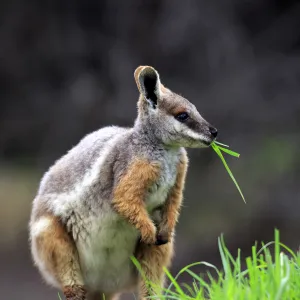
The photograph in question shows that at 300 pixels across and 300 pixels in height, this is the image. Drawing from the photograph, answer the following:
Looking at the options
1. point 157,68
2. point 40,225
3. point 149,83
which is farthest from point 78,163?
point 157,68

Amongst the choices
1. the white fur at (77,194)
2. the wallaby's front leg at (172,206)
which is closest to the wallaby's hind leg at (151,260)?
the wallaby's front leg at (172,206)

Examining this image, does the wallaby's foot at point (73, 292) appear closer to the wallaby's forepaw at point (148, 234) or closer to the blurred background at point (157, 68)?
the wallaby's forepaw at point (148, 234)

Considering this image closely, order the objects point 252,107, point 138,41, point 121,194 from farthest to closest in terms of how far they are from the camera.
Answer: point 138,41 → point 252,107 → point 121,194

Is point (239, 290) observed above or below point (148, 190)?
below

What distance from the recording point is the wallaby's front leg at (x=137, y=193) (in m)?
5.32

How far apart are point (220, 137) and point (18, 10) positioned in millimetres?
4485

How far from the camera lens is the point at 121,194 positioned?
535 centimetres

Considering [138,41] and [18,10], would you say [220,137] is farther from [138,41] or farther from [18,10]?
[18,10]

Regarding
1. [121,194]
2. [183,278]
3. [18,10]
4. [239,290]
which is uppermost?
[18,10]

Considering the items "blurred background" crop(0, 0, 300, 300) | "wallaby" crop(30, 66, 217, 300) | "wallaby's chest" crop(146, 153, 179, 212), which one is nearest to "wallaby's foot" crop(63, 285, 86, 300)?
"wallaby" crop(30, 66, 217, 300)

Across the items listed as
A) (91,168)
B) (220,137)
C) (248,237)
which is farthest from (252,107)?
(91,168)

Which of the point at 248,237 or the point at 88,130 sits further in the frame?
the point at 88,130

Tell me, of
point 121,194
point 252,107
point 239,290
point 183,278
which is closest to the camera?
point 239,290

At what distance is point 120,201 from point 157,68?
9629mm
